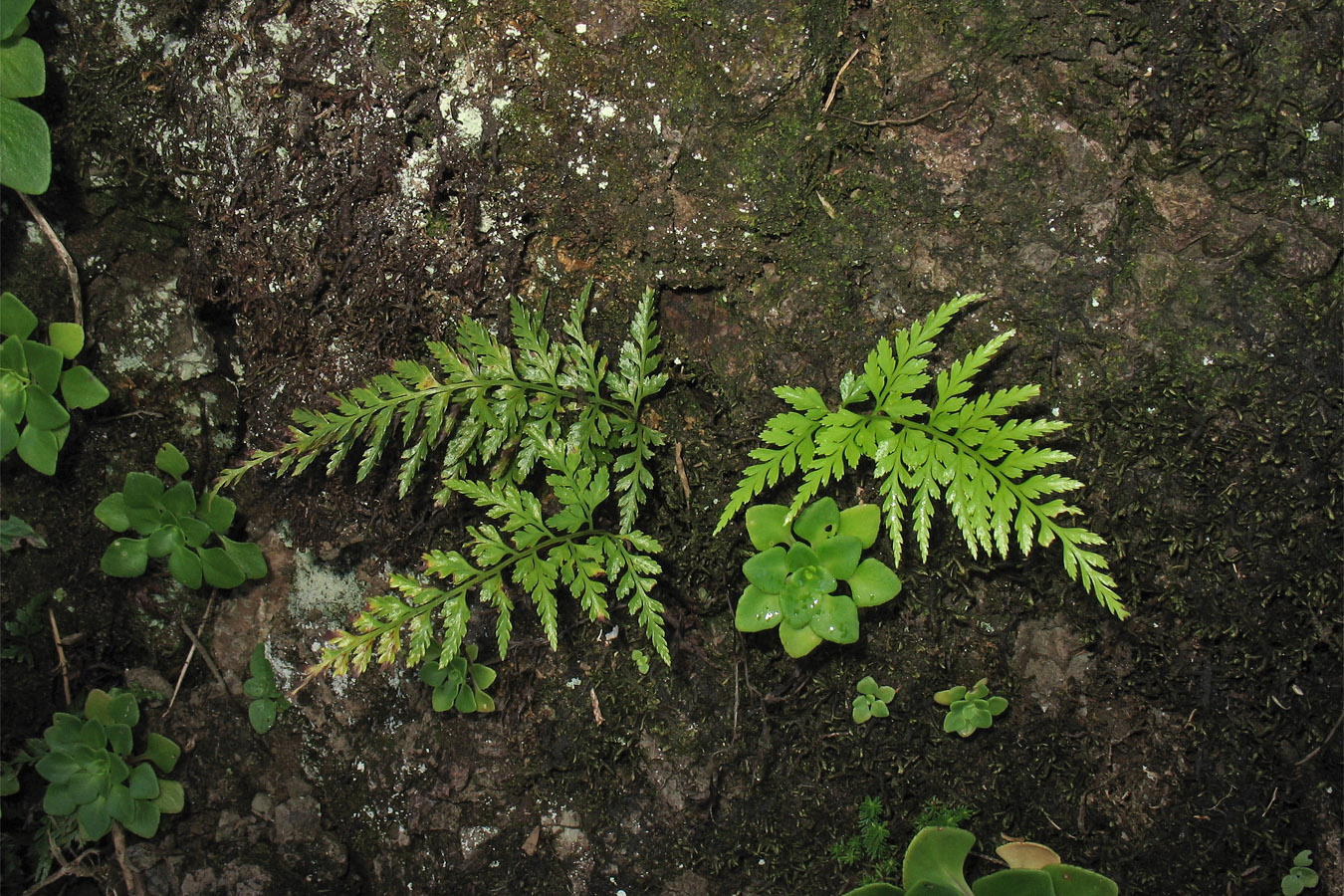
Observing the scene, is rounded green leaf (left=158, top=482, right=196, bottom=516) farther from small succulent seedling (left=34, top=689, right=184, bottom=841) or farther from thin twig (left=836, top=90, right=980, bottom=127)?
thin twig (left=836, top=90, right=980, bottom=127)

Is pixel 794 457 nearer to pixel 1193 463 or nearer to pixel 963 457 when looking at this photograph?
pixel 963 457

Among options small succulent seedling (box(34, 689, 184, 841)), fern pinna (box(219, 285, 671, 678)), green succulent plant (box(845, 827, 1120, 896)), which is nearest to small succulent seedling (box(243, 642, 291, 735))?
small succulent seedling (box(34, 689, 184, 841))

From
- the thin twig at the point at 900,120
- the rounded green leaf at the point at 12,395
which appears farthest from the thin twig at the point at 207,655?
the thin twig at the point at 900,120

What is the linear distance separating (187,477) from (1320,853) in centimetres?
432

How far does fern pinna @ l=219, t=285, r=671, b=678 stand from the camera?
105 inches

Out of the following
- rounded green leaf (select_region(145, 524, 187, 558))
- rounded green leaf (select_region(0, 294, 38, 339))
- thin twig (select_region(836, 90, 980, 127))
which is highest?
thin twig (select_region(836, 90, 980, 127))

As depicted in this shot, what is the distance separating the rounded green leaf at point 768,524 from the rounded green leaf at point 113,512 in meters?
2.35

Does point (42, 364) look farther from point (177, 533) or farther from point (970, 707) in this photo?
point (970, 707)

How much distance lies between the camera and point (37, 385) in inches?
115

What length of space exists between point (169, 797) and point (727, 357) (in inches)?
111

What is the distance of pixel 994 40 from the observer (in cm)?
260

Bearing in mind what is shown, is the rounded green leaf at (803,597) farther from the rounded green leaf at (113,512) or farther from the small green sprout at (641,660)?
the rounded green leaf at (113,512)

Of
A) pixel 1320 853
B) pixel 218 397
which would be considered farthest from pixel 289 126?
pixel 1320 853

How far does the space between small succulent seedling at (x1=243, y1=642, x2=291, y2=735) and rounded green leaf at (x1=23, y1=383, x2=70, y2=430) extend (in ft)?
3.71
